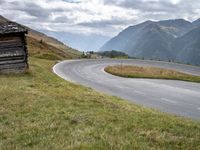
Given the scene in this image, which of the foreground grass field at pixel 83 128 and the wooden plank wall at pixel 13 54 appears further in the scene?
the wooden plank wall at pixel 13 54

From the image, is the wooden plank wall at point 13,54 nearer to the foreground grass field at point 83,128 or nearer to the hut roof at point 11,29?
the hut roof at point 11,29

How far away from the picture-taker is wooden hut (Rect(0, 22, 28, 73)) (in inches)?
1433

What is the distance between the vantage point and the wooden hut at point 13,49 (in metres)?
36.4

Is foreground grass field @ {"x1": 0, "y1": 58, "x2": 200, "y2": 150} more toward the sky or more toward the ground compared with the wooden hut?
more toward the ground

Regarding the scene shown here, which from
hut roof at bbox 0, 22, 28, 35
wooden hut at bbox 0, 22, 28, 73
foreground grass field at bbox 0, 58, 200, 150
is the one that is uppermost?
hut roof at bbox 0, 22, 28, 35

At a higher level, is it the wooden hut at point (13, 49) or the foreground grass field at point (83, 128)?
the wooden hut at point (13, 49)

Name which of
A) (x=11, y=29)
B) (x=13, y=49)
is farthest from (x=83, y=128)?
(x=13, y=49)

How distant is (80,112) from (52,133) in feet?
13.2

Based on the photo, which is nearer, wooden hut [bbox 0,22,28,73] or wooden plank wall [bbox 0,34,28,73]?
wooden hut [bbox 0,22,28,73]

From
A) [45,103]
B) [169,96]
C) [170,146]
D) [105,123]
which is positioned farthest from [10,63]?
[170,146]

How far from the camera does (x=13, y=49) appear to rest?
3697 centimetres

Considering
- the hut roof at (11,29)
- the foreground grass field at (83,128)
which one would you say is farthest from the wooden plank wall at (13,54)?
the foreground grass field at (83,128)

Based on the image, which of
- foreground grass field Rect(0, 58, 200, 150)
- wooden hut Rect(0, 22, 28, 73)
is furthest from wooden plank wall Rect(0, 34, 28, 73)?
foreground grass field Rect(0, 58, 200, 150)

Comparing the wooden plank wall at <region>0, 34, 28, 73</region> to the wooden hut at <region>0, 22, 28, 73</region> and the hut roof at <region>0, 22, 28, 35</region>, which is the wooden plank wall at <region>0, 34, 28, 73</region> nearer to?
the wooden hut at <region>0, 22, 28, 73</region>
